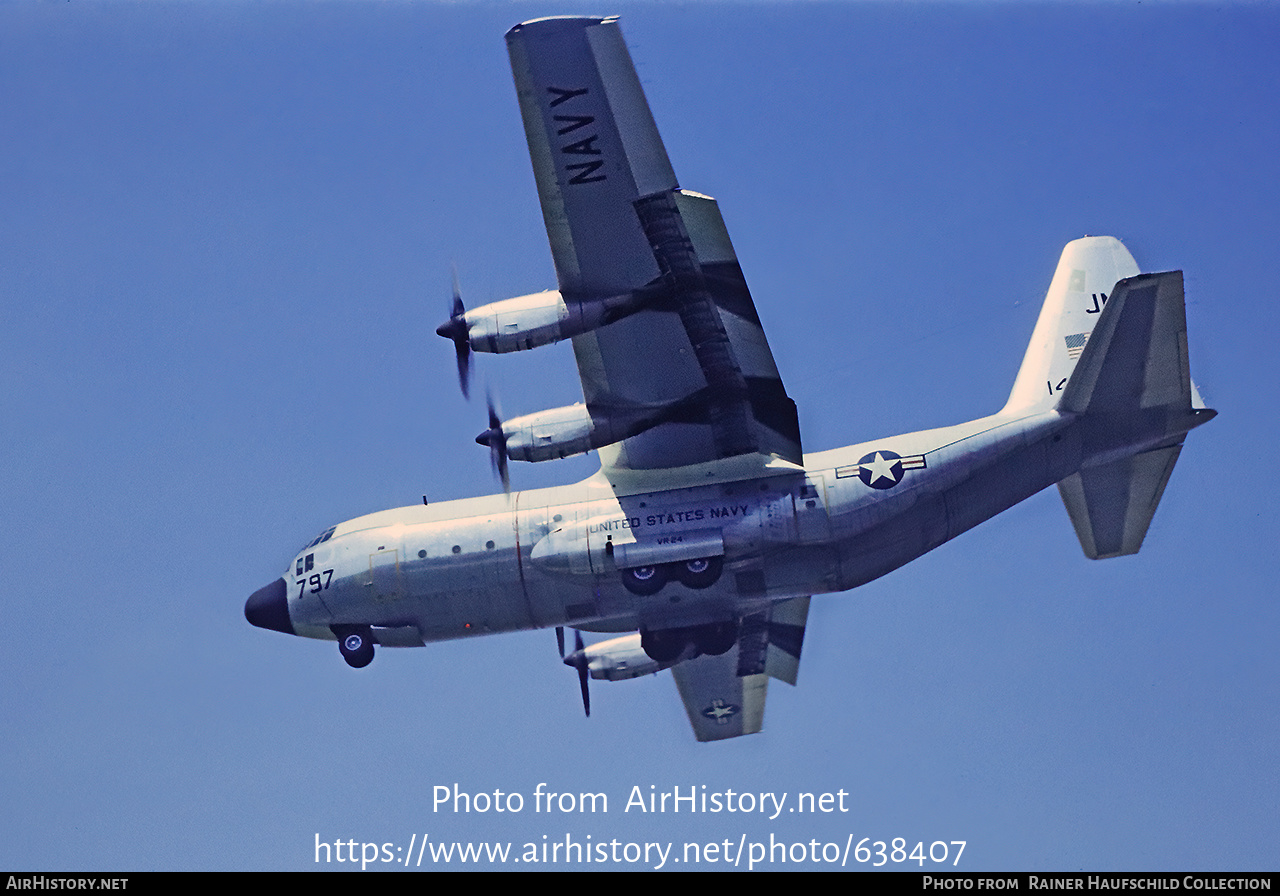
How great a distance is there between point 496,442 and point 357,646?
4739mm

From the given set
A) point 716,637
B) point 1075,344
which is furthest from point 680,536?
point 1075,344

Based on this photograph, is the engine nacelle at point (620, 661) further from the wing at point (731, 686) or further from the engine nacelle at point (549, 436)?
the engine nacelle at point (549, 436)

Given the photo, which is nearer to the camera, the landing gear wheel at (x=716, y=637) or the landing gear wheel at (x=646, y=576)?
the landing gear wheel at (x=646, y=576)

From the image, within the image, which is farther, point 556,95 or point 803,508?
point 803,508

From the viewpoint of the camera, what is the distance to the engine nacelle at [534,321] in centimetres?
2059

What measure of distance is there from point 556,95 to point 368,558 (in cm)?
889

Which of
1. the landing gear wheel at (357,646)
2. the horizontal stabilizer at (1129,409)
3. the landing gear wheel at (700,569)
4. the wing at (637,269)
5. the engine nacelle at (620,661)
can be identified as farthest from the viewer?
the engine nacelle at (620,661)

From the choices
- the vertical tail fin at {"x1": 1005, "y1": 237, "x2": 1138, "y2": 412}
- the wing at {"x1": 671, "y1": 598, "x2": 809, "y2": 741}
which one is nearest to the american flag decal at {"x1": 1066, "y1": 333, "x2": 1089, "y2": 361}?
the vertical tail fin at {"x1": 1005, "y1": 237, "x2": 1138, "y2": 412}

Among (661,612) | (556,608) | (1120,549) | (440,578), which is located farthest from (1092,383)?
(440,578)

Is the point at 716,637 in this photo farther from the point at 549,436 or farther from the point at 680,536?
the point at 549,436

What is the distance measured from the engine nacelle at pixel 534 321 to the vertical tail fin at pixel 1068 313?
25.5ft

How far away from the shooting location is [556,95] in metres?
19.4

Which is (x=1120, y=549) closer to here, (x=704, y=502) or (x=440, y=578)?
(x=704, y=502)

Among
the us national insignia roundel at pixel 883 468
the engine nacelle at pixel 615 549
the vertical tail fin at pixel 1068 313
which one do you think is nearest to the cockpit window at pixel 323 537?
the engine nacelle at pixel 615 549
